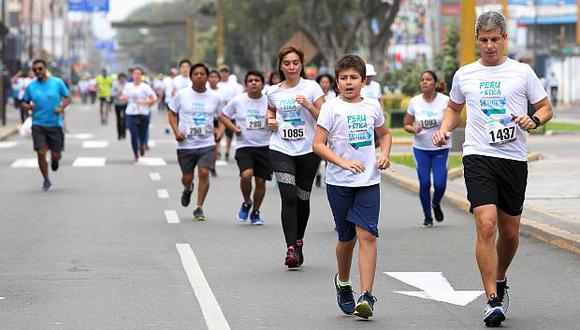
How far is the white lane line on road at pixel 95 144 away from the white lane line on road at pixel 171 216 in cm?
1677

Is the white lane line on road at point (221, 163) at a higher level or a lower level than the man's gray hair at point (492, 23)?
lower

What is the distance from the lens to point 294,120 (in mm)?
13227

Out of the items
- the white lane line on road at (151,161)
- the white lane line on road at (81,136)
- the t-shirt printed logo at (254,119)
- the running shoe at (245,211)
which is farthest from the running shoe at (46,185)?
the white lane line on road at (81,136)

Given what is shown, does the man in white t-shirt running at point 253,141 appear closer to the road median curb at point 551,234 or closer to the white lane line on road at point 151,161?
the road median curb at point 551,234

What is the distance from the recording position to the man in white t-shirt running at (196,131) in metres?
17.1

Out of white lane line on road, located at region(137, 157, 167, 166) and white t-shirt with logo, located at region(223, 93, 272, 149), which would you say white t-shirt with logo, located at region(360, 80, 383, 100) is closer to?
white t-shirt with logo, located at region(223, 93, 272, 149)

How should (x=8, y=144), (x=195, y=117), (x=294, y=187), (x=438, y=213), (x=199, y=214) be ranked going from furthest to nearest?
1. (x=8, y=144)
2. (x=195, y=117)
3. (x=199, y=214)
4. (x=438, y=213)
5. (x=294, y=187)

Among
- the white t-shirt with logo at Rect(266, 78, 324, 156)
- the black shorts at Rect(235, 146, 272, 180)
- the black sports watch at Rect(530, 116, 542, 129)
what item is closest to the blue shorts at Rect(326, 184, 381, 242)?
the black sports watch at Rect(530, 116, 542, 129)

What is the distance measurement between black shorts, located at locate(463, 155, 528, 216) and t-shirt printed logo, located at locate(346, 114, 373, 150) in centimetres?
71

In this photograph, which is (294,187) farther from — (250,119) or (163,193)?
(163,193)

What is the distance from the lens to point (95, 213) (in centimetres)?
1800

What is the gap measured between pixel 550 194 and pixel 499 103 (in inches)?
403

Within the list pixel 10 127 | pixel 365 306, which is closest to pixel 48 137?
pixel 365 306

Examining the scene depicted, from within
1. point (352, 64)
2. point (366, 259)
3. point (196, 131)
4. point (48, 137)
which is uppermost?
point (352, 64)
